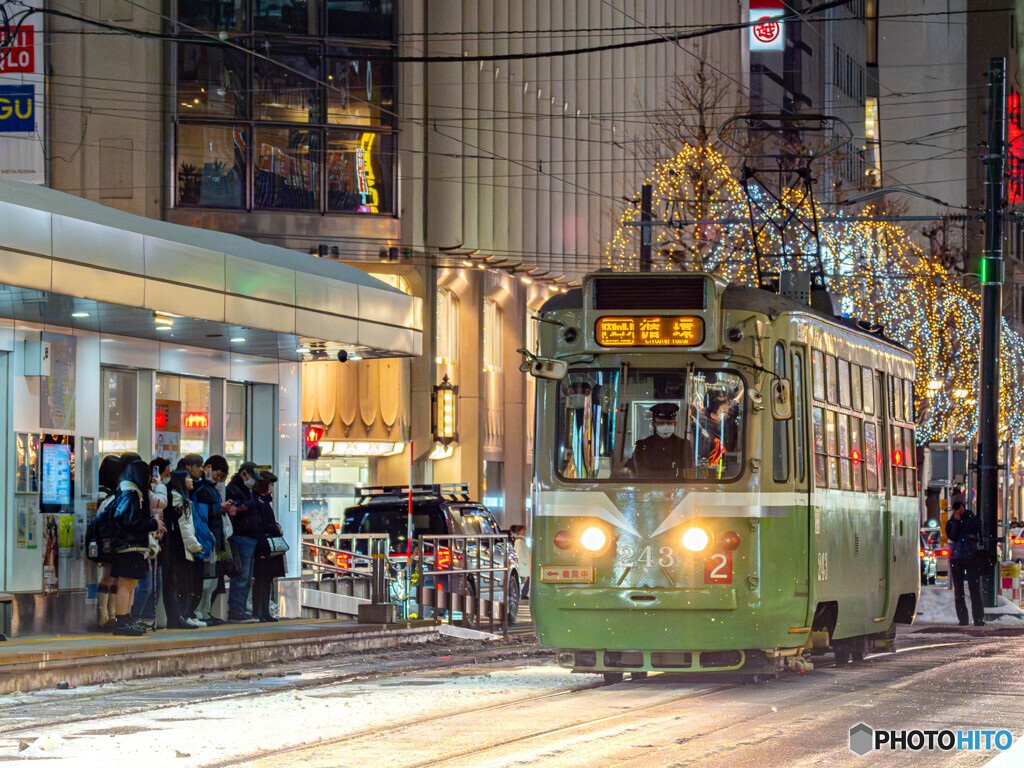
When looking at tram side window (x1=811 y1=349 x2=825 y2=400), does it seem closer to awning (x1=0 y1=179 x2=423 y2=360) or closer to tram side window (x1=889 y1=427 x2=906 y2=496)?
tram side window (x1=889 y1=427 x2=906 y2=496)

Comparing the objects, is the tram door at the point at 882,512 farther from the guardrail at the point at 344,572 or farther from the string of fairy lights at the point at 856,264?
the string of fairy lights at the point at 856,264

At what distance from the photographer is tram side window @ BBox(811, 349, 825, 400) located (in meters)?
14.0

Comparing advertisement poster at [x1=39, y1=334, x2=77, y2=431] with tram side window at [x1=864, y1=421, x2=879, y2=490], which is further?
advertisement poster at [x1=39, y1=334, x2=77, y2=431]

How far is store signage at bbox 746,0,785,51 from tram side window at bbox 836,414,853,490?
2309 inches

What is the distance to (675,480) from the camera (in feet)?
42.3

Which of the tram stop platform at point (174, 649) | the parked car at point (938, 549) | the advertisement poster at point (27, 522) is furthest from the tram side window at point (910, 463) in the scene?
the parked car at point (938, 549)

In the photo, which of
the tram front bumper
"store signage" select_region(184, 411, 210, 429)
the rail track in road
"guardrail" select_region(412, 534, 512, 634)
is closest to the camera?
the rail track in road

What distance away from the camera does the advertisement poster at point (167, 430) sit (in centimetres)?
1939

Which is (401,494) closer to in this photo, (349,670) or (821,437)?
(349,670)

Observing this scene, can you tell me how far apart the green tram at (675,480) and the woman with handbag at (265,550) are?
6.19 m

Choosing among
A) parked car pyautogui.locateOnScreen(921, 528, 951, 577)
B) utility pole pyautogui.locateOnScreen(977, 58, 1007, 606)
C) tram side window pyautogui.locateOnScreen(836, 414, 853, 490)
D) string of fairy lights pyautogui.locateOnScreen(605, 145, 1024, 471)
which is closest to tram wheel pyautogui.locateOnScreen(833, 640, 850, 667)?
tram side window pyautogui.locateOnScreen(836, 414, 853, 490)

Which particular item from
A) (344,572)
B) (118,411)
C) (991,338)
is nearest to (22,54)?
(344,572)

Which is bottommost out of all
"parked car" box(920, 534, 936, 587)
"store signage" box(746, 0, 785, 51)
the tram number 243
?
"parked car" box(920, 534, 936, 587)

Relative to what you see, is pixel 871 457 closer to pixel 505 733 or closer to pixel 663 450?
pixel 663 450
